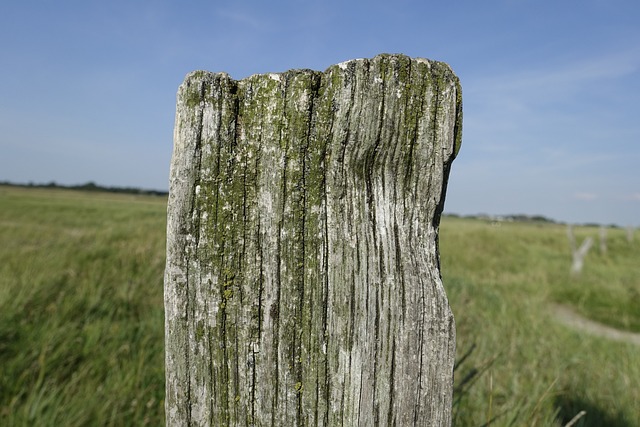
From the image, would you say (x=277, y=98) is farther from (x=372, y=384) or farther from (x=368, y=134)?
(x=372, y=384)

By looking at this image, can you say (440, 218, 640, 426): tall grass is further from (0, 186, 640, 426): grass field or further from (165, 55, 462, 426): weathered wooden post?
(165, 55, 462, 426): weathered wooden post

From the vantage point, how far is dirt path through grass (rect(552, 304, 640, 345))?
8273 mm

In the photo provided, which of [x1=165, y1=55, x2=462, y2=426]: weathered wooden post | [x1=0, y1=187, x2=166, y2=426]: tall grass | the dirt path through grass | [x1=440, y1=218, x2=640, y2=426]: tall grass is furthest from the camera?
the dirt path through grass

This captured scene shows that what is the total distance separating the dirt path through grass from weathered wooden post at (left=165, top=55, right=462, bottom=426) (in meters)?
8.13

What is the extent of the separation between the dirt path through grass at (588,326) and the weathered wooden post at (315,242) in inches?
320

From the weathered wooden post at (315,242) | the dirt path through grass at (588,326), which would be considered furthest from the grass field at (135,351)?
the weathered wooden post at (315,242)

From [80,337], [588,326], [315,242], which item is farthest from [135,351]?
[588,326]

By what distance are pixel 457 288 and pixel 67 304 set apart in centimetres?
628

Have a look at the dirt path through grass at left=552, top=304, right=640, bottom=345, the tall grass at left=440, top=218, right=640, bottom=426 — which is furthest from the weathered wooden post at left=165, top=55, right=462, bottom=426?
the dirt path through grass at left=552, top=304, right=640, bottom=345

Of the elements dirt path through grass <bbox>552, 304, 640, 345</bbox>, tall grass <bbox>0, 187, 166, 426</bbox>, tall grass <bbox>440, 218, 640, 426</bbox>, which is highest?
tall grass <bbox>0, 187, 166, 426</bbox>

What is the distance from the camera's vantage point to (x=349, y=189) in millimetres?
1155

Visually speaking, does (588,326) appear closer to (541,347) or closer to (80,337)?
(541,347)

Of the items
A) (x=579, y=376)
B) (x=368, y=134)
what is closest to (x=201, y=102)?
(x=368, y=134)

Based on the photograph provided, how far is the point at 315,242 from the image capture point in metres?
1.16
